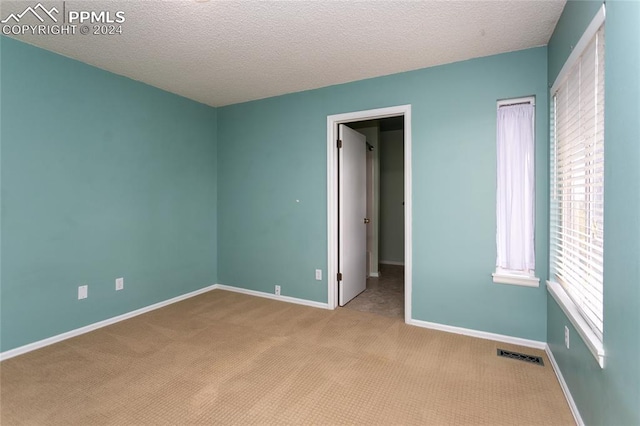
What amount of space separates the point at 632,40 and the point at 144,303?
13.8 feet

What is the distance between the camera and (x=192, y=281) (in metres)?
4.02

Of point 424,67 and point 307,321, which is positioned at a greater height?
point 424,67

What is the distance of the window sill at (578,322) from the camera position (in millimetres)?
1406

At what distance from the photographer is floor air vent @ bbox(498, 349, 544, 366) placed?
2.35 metres

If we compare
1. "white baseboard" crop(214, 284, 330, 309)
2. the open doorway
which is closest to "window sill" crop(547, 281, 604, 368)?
the open doorway

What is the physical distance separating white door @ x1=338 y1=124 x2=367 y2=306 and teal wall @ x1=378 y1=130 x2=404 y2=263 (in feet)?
6.94

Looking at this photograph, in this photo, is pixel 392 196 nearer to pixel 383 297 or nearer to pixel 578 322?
pixel 383 297

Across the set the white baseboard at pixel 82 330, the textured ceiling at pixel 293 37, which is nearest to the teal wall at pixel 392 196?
the textured ceiling at pixel 293 37

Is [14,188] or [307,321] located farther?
[307,321]

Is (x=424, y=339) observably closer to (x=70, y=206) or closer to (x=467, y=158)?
(x=467, y=158)

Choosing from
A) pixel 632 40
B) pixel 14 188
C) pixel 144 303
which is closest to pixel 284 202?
pixel 144 303

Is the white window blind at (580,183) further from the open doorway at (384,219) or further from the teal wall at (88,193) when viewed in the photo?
the teal wall at (88,193)

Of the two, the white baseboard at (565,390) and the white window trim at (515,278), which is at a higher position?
the white window trim at (515,278)

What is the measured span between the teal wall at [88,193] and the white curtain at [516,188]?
3.53m
